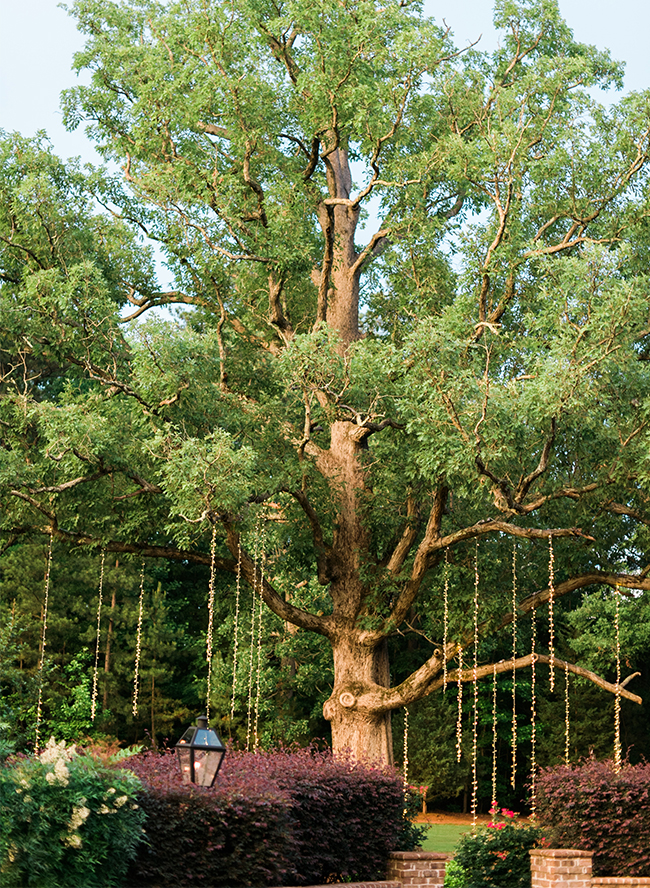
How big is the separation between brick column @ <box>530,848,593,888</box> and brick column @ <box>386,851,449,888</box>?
1.23 meters

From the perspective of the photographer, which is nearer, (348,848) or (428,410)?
(348,848)

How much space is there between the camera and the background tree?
551 inches

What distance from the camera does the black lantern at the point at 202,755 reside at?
8547 millimetres

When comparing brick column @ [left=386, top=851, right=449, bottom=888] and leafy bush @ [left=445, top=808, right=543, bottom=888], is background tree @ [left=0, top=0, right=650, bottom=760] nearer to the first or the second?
leafy bush @ [left=445, top=808, right=543, bottom=888]

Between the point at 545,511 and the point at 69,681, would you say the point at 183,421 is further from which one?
the point at 69,681

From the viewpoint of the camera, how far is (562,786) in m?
11.4

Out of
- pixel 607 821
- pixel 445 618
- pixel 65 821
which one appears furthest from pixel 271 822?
pixel 445 618

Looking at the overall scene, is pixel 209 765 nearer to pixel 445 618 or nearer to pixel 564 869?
pixel 564 869

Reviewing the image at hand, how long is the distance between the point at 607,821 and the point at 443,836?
39.7ft

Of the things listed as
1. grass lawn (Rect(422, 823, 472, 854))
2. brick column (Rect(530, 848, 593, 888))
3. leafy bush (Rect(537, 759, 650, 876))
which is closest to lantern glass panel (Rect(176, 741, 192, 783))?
brick column (Rect(530, 848, 593, 888))

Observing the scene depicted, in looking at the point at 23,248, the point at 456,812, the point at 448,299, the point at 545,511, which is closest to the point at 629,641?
the point at 456,812

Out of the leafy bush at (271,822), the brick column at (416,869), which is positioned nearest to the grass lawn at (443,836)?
the brick column at (416,869)

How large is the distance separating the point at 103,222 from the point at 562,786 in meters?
11.9

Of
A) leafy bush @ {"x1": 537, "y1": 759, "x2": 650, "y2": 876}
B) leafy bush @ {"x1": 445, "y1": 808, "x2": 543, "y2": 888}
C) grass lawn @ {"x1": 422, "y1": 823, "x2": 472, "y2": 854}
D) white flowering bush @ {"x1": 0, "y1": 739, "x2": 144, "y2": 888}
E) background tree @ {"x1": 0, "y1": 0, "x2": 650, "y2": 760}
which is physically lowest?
grass lawn @ {"x1": 422, "y1": 823, "x2": 472, "y2": 854}
